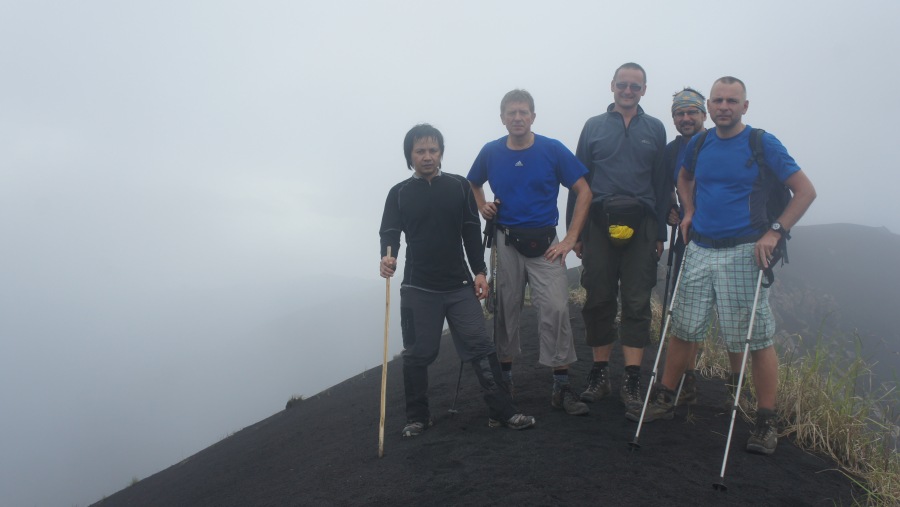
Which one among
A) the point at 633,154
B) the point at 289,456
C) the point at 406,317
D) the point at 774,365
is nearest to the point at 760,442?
the point at 774,365

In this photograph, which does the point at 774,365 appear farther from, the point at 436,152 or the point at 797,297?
the point at 797,297

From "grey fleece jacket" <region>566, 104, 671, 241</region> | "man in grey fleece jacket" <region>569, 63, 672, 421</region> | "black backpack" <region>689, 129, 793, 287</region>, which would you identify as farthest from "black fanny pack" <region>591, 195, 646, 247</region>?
"black backpack" <region>689, 129, 793, 287</region>

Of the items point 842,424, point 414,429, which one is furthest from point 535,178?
point 842,424

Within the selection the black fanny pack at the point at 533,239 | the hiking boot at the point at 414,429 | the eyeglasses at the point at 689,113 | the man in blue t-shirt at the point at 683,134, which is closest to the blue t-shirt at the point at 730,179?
the man in blue t-shirt at the point at 683,134

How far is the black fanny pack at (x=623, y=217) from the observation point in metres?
4.61

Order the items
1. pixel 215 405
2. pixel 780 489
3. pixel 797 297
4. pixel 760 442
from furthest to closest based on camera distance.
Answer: pixel 215 405, pixel 797 297, pixel 760 442, pixel 780 489

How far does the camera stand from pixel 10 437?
167625 mm

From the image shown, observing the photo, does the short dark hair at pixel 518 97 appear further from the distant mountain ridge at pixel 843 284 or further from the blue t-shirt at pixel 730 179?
the distant mountain ridge at pixel 843 284

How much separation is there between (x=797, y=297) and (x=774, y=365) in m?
47.3

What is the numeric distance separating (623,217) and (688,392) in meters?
1.67

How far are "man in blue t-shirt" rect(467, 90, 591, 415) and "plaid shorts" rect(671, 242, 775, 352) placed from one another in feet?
2.69

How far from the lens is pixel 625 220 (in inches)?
181

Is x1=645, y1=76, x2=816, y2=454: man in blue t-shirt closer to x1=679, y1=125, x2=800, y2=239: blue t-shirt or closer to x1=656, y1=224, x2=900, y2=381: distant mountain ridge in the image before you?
x1=679, y1=125, x2=800, y2=239: blue t-shirt

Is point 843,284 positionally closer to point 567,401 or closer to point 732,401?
point 732,401
